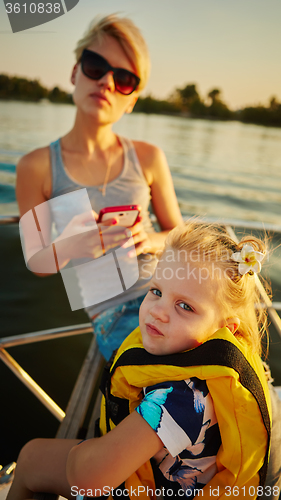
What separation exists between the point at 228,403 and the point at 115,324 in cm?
64

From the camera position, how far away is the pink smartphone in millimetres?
1277

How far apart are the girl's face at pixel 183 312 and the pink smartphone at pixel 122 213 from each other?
461mm

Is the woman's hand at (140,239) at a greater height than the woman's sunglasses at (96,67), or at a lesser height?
lesser

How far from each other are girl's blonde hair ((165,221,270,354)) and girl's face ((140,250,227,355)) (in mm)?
26

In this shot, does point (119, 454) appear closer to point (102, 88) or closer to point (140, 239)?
point (140, 239)

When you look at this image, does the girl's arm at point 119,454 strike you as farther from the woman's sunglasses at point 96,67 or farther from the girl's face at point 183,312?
the woman's sunglasses at point 96,67

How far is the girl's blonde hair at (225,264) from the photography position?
89cm

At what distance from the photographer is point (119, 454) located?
2.31 ft

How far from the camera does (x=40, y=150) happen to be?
139 centimetres

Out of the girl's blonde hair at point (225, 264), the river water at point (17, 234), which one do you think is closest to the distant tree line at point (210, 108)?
the river water at point (17, 234)

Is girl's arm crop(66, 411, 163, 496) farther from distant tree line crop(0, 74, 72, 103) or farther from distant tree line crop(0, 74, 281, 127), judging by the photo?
distant tree line crop(0, 74, 281, 127)

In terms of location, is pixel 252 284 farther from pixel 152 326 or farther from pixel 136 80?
pixel 136 80

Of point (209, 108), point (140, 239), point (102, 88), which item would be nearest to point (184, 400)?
point (140, 239)

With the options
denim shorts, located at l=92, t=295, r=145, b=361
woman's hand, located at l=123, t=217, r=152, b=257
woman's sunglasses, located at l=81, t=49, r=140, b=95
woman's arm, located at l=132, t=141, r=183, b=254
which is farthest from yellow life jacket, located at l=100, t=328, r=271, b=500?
woman's sunglasses, located at l=81, t=49, r=140, b=95
